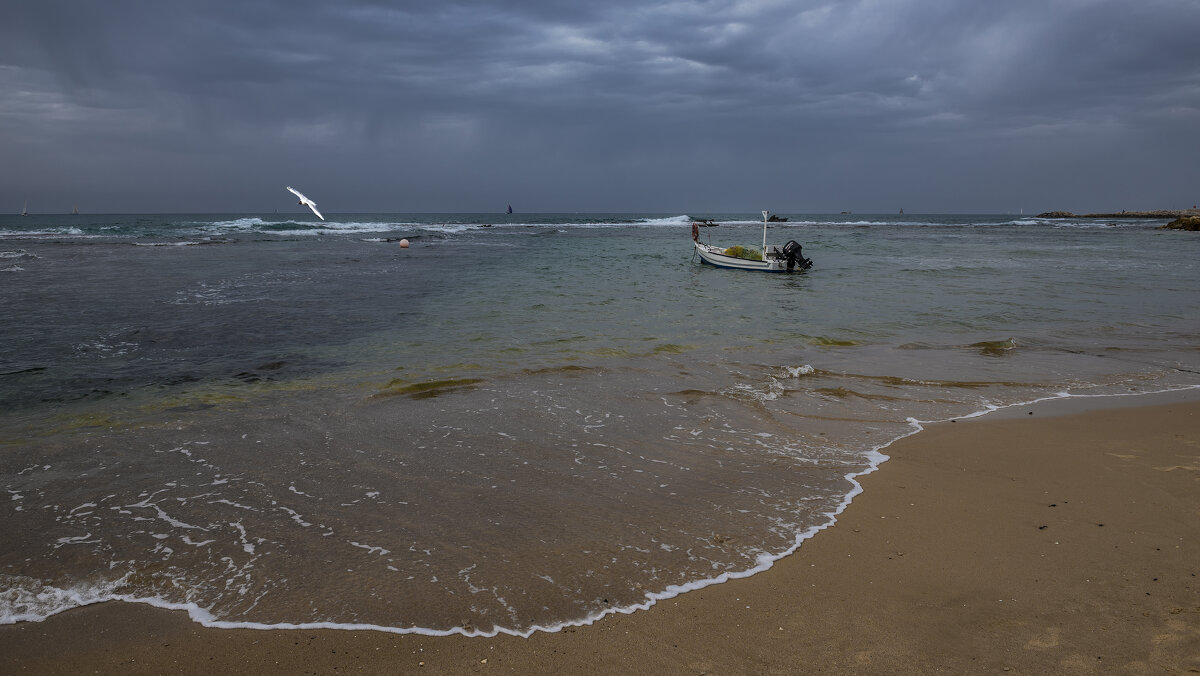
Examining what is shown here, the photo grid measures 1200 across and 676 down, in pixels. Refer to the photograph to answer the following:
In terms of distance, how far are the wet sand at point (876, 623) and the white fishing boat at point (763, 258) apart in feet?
75.2

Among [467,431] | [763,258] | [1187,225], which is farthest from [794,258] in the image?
[1187,225]

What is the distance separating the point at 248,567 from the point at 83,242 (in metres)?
47.9

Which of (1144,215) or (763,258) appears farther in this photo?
(1144,215)

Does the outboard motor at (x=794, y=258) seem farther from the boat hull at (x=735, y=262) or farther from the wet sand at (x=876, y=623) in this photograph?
the wet sand at (x=876, y=623)

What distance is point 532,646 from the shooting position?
3168 millimetres

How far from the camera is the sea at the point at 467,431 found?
3816mm

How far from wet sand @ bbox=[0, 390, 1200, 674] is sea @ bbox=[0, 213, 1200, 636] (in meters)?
0.17

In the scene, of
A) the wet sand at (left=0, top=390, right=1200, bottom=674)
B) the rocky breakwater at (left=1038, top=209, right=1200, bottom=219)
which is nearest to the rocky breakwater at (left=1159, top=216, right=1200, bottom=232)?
the rocky breakwater at (left=1038, top=209, right=1200, bottom=219)

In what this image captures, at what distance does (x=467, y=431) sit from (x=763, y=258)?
2314 centimetres

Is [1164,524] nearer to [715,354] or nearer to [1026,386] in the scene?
[1026,386]

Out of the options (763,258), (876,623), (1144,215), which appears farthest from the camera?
(1144,215)

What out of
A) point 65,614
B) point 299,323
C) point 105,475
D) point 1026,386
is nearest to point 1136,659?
point 65,614

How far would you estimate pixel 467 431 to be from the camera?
21.6 feet

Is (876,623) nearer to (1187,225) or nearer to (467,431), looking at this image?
(467,431)
